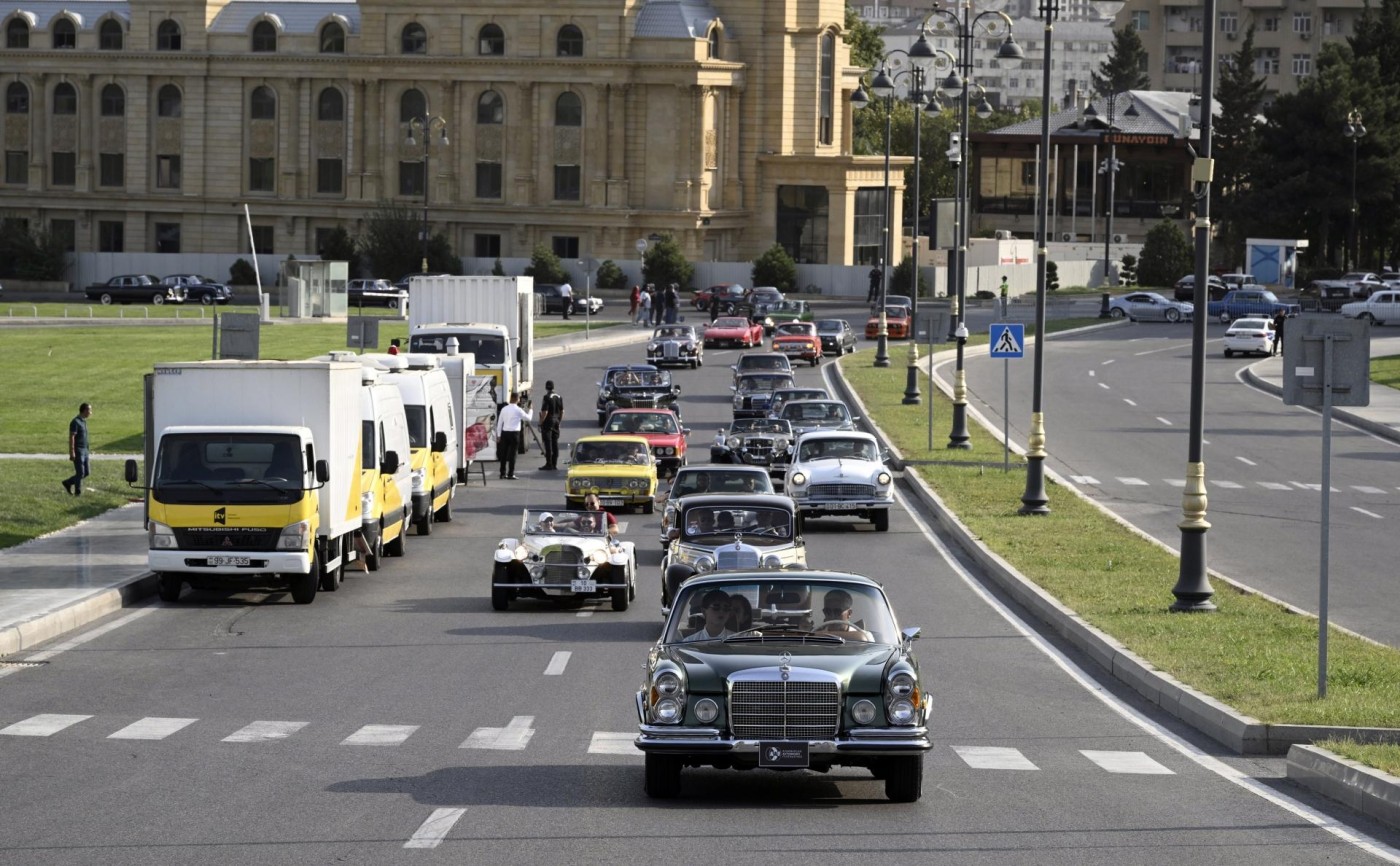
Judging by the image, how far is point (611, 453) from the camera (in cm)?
3672

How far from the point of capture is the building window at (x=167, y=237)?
389 feet

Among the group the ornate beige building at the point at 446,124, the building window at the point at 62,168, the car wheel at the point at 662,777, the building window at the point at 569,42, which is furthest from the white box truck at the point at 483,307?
the building window at the point at 62,168

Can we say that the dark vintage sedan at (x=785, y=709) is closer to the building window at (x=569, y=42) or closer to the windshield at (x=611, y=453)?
the windshield at (x=611, y=453)

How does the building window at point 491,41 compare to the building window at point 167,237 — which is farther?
the building window at point 167,237

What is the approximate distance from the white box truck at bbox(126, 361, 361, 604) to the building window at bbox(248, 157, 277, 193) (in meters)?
94.3

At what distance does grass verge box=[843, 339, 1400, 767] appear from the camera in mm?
16375

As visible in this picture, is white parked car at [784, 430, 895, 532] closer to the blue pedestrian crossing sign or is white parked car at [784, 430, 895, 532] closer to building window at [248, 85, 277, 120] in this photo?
the blue pedestrian crossing sign

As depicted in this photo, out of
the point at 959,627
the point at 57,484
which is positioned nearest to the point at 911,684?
the point at 959,627

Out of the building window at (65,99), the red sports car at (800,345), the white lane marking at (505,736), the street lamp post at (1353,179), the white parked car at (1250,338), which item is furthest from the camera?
the building window at (65,99)

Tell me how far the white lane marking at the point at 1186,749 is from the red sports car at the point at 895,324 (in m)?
57.6

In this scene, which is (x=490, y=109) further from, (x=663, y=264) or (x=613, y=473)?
(x=613, y=473)

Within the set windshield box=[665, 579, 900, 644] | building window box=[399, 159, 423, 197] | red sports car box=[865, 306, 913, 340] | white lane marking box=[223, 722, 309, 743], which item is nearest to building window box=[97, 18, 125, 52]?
building window box=[399, 159, 423, 197]

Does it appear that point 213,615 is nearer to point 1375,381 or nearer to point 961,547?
point 961,547

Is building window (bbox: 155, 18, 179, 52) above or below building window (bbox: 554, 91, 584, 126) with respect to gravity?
above
